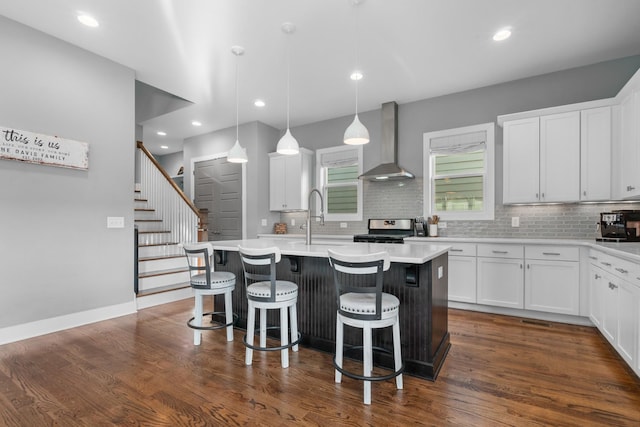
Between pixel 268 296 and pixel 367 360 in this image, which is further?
pixel 268 296

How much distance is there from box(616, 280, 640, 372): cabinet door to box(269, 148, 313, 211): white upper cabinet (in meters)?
4.29

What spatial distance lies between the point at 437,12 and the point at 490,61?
1.26 m

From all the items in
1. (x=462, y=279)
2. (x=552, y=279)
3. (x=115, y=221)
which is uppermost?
(x=115, y=221)

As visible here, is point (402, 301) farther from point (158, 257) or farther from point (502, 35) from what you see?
point (158, 257)

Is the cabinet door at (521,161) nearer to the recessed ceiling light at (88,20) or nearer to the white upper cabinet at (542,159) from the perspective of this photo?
the white upper cabinet at (542,159)

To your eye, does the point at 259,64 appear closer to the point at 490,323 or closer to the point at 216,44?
the point at 216,44

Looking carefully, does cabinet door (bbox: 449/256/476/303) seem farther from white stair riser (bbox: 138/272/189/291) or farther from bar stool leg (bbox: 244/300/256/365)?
white stair riser (bbox: 138/272/189/291)

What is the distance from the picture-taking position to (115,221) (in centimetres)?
365

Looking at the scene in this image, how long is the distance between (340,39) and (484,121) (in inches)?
96.1

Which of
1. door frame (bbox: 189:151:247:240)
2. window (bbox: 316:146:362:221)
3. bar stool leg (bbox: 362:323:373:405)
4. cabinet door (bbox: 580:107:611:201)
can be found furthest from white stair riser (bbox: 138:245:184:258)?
cabinet door (bbox: 580:107:611:201)

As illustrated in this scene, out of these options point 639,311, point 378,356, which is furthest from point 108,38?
point 639,311

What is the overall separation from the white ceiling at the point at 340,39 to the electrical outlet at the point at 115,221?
6.27 ft

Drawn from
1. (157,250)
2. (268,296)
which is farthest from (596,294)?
(157,250)

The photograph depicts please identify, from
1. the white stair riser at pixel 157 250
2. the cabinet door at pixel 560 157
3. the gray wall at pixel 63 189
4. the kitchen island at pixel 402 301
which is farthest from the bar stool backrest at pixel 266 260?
the cabinet door at pixel 560 157
